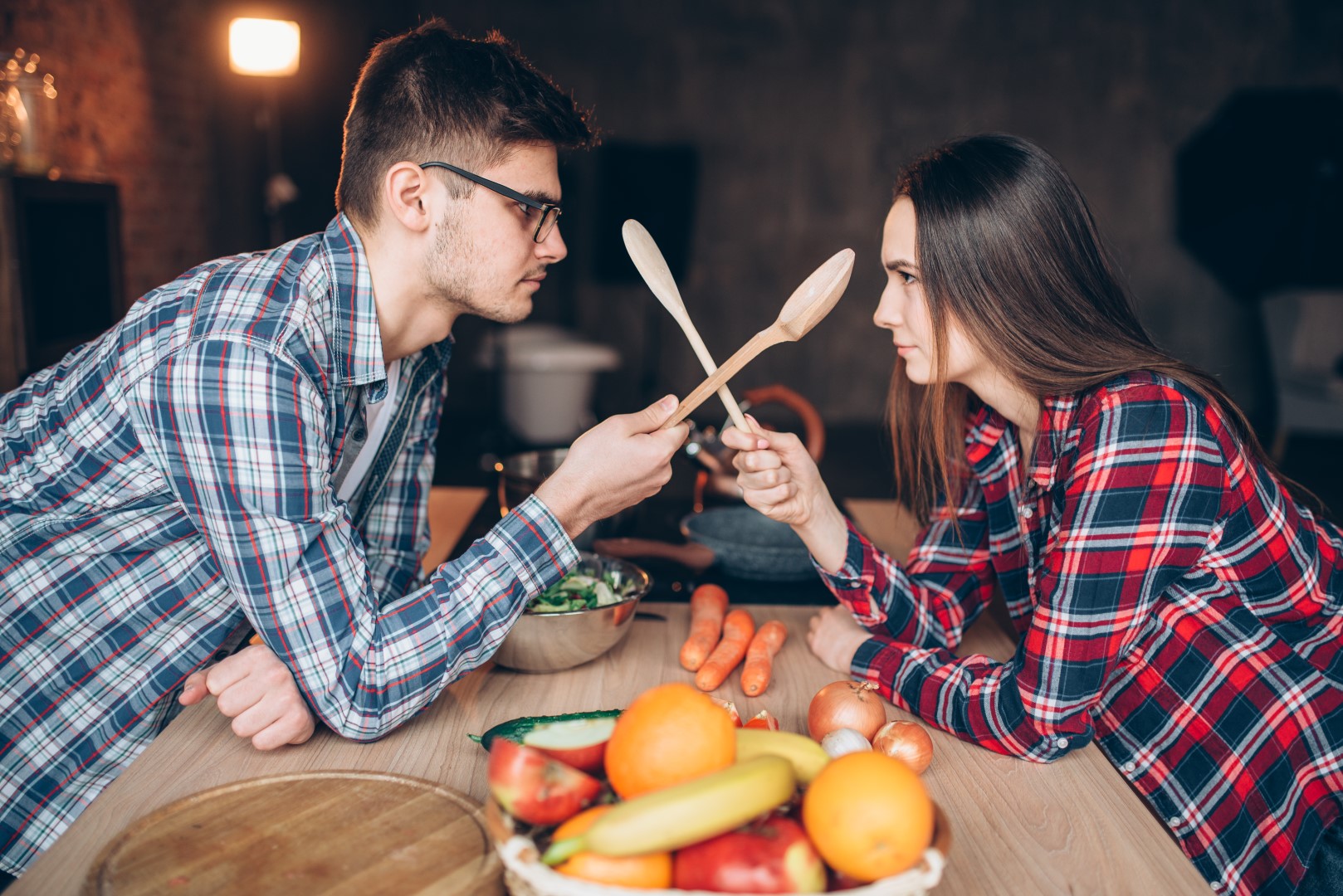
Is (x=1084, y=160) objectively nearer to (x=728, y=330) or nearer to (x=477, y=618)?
(x=728, y=330)

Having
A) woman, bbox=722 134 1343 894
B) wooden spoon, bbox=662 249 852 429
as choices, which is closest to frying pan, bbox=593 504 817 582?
woman, bbox=722 134 1343 894

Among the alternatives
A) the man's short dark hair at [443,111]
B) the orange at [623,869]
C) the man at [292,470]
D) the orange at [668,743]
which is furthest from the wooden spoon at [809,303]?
the orange at [623,869]

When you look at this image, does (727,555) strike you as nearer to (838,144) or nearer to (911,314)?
(911,314)

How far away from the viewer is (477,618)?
3.54 feet

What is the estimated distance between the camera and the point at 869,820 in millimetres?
682

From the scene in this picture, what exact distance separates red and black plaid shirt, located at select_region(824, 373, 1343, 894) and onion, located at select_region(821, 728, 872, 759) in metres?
0.19

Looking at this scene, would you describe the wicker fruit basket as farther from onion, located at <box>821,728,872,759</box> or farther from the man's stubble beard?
the man's stubble beard

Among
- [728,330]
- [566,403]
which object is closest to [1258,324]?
[728,330]

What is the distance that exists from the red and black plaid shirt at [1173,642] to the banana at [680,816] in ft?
1.63

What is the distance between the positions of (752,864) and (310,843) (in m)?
0.40

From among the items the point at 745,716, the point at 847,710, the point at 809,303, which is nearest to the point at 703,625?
the point at 745,716

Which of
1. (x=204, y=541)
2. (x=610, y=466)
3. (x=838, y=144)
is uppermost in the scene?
(x=838, y=144)

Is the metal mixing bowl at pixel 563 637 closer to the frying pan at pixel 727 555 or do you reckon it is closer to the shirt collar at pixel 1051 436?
the frying pan at pixel 727 555

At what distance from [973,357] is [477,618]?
0.70 metres
